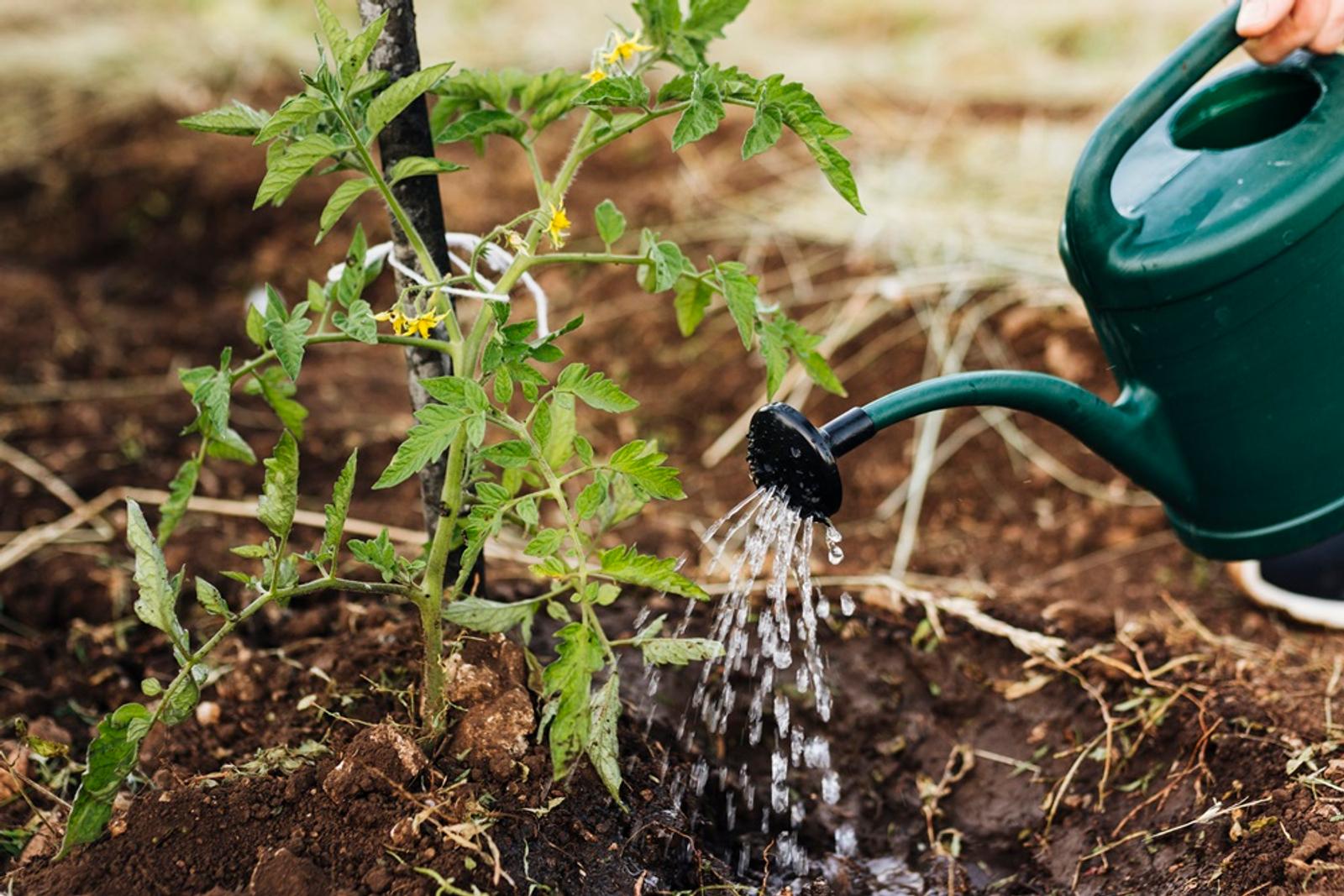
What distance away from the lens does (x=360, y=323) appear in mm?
1263

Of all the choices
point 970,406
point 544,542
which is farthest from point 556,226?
point 970,406

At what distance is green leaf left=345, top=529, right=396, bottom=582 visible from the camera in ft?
4.22

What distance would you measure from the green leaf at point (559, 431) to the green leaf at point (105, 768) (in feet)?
1.53

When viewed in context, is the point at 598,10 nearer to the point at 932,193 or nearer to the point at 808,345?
the point at 932,193


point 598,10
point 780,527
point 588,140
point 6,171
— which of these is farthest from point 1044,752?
point 598,10

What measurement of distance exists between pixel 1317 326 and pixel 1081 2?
16.5 feet

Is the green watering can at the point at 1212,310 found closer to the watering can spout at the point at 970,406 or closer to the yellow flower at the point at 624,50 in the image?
the watering can spout at the point at 970,406

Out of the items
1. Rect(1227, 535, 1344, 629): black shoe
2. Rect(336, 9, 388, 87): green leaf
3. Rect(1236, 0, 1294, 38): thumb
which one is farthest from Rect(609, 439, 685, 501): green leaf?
Rect(1227, 535, 1344, 629): black shoe

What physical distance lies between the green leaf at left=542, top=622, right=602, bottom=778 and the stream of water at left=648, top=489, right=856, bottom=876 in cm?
31

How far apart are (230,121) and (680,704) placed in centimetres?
98

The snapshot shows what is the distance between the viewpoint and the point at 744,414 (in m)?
2.98

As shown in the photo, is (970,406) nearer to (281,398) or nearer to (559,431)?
(559,431)

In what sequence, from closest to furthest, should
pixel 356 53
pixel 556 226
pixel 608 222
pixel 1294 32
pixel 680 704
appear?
pixel 356 53 < pixel 556 226 < pixel 608 222 < pixel 1294 32 < pixel 680 704

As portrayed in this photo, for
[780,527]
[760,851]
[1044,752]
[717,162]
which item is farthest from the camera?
[717,162]
